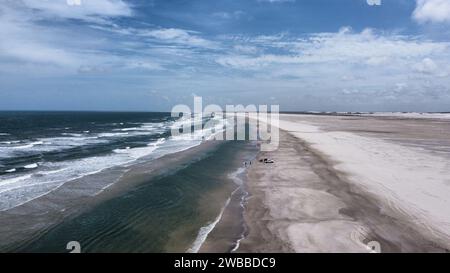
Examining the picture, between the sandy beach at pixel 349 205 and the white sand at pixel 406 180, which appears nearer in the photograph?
the sandy beach at pixel 349 205

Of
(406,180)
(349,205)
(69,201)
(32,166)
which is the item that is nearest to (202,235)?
(349,205)

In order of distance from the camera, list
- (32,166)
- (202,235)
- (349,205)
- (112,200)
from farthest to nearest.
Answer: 1. (32,166)
2. (112,200)
3. (349,205)
4. (202,235)

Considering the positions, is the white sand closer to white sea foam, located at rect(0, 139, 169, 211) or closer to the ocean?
the ocean

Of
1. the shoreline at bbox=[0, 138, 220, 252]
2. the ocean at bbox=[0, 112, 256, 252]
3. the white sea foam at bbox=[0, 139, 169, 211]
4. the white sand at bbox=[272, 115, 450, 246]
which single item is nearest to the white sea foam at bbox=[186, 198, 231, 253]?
the ocean at bbox=[0, 112, 256, 252]

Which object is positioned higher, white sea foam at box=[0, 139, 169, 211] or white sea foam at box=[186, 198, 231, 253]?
white sea foam at box=[0, 139, 169, 211]

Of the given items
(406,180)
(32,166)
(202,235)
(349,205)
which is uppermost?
(406,180)

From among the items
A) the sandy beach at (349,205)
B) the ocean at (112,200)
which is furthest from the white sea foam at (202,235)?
the sandy beach at (349,205)

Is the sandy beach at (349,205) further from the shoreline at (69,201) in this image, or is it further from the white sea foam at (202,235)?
the shoreline at (69,201)

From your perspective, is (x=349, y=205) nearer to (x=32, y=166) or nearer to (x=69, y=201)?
(x=69, y=201)
